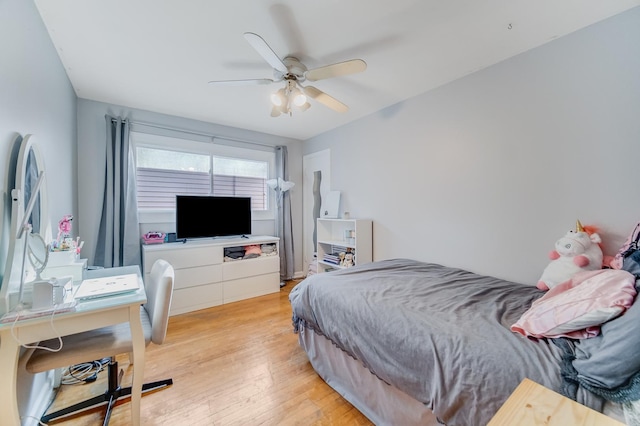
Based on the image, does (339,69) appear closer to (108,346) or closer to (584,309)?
Result: (584,309)

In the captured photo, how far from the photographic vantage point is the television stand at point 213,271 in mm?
2916

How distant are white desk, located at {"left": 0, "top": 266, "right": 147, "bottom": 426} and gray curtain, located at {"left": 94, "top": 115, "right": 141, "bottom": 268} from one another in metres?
1.79

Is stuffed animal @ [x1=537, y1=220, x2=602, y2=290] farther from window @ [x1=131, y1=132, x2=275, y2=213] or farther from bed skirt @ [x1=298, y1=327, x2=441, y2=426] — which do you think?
window @ [x1=131, y1=132, x2=275, y2=213]

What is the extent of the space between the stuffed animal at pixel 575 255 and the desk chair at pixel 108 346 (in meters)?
2.50

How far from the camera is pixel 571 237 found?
5.28 ft

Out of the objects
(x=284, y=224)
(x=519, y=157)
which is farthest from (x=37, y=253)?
(x=519, y=157)

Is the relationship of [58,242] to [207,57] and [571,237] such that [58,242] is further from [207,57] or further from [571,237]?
[571,237]

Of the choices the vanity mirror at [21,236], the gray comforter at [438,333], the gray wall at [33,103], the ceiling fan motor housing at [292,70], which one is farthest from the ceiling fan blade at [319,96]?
the vanity mirror at [21,236]

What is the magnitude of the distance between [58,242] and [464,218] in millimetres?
3174

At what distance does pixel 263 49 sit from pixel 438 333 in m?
1.91

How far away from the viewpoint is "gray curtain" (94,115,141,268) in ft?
9.15

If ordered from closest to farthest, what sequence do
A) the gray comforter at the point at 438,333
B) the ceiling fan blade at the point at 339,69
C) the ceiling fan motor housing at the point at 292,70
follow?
1. the gray comforter at the point at 438,333
2. the ceiling fan blade at the point at 339,69
3. the ceiling fan motor housing at the point at 292,70

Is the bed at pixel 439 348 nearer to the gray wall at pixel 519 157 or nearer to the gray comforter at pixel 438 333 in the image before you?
the gray comforter at pixel 438 333

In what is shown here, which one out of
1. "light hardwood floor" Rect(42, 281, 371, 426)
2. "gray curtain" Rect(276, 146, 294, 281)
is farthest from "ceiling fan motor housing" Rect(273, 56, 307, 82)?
"light hardwood floor" Rect(42, 281, 371, 426)
